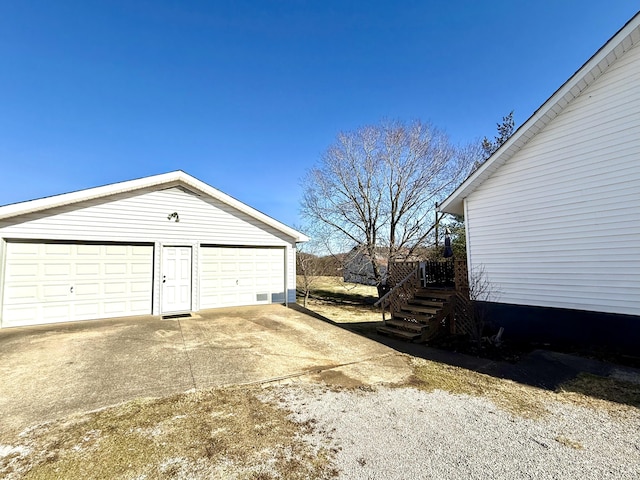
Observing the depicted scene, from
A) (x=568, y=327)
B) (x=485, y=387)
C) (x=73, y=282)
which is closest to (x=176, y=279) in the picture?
(x=73, y=282)

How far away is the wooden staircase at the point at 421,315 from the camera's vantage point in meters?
7.39

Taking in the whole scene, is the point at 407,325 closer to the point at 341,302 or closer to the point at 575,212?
the point at 575,212

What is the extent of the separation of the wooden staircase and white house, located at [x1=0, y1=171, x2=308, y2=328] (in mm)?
4055

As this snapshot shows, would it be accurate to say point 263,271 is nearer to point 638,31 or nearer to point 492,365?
point 492,365

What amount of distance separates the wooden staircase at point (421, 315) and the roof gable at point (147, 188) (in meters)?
4.29

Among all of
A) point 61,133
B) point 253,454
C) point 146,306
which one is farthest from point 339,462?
point 61,133

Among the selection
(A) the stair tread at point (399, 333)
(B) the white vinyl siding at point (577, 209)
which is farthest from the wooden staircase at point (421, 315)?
(B) the white vinyl siding at point (577, 209)

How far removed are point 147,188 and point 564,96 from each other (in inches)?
426

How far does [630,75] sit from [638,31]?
774 mm

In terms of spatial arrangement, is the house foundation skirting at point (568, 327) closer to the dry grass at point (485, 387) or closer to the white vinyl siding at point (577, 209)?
the white vinyl siding at point (577, 209)

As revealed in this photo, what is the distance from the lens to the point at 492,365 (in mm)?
5465

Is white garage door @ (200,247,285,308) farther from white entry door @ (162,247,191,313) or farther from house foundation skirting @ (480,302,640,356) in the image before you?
house foundation skirting @ (480,302,640,356)

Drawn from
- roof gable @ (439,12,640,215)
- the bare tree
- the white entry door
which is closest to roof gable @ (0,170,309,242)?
the white entry door

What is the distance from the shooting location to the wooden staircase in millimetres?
7387
